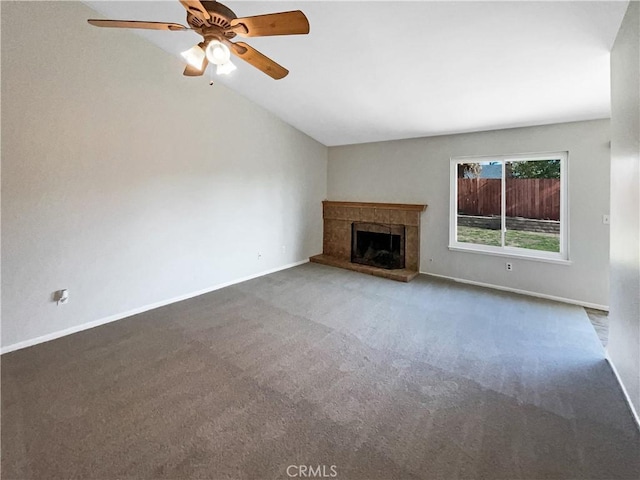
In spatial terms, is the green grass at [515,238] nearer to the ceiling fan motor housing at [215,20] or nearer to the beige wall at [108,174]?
the beige wall at [108,174]

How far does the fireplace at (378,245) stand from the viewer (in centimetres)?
541

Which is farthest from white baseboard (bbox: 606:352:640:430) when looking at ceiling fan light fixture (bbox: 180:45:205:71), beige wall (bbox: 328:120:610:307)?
ceiling fan light fixture (bbox: 180:45:205:71)

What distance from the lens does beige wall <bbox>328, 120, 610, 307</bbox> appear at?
3705 millimetres

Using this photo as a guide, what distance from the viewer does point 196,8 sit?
162 cm

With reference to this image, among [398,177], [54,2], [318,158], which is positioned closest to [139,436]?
[54,2]

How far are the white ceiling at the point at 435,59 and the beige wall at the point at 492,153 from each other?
0.27m

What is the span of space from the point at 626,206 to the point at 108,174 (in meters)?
4.53

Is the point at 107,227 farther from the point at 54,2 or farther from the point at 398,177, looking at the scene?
the point at 398,177

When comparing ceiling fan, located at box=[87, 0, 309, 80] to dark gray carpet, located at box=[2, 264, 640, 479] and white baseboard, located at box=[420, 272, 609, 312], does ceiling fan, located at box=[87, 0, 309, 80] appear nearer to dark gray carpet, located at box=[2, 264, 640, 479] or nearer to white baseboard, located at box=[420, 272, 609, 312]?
dark gray carpet, located at box=[2, 264, 640, 479]

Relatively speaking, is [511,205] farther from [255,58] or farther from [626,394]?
[255,58]

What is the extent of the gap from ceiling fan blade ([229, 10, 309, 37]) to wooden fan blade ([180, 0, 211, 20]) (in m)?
0.16

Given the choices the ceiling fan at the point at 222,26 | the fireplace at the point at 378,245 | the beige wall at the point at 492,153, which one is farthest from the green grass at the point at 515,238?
the ceiling fan at the point at 222,26

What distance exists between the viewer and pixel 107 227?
325 cm

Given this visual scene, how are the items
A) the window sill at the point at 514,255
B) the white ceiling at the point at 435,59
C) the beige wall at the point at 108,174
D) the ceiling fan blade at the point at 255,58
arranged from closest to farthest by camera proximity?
the ceiling fan blade at the point at 255,58
the white ceiling at the point at 435,59
the beige wall at the point at 108,174
the window sill at the point at 514,255
